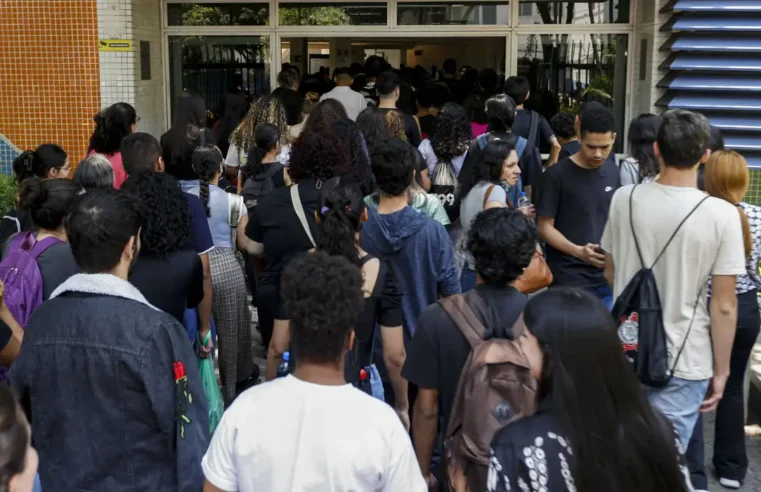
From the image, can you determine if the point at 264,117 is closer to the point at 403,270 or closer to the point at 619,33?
the point at 403,270

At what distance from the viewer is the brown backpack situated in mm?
2889

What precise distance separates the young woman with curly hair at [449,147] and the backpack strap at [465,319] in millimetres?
3016

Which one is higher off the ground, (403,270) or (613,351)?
(613,351)

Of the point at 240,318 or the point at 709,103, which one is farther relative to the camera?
the point at 709,103

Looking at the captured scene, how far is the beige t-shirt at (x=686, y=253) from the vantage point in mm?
3830

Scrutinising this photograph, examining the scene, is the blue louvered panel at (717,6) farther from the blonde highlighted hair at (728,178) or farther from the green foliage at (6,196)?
the green foliage at (6,196)

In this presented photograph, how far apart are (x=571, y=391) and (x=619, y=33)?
8.02m

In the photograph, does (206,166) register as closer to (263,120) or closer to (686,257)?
(263,120)

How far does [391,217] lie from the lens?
4.38 m

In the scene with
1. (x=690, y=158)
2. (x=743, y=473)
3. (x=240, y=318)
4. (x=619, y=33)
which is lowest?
(x=743, y=473)

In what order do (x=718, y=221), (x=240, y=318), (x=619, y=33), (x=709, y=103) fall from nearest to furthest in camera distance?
(x=718, y=221) → (x=240, y=318) → (x=709, y=103) → (x=619, y=33)

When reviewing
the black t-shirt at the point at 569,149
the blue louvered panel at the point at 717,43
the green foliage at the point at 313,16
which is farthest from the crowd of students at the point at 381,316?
the green foliage at the point at 313,16

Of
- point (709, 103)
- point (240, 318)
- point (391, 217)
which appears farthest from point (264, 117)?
point (709, 103)

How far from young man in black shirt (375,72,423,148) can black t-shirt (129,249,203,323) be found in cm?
357
